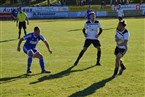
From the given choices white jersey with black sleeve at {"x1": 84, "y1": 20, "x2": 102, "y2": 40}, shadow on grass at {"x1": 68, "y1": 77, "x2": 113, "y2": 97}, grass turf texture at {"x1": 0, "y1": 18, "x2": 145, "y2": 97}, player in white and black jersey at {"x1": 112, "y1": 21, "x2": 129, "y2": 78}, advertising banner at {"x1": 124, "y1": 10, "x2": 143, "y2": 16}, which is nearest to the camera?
shadow on grass at {"x1": 68, "y1": 77, "x2": 113, "y2": 97}

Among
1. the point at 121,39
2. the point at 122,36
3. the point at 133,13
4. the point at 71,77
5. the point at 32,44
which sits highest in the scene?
the point at 122,36

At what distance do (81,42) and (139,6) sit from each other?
29602mm

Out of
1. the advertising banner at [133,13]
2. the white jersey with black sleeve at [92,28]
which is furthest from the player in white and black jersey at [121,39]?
the advertising banner at [133,13]

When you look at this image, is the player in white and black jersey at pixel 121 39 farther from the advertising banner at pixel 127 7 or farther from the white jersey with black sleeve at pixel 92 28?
the advertising banner at pixel 127 7

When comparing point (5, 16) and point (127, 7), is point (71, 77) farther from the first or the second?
point (127, 7)

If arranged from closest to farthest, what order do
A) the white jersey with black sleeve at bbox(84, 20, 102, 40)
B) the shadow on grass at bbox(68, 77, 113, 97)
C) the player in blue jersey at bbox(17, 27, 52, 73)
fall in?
the shadow on grass at bbox(68, 77, 113, 97) → the player in blue jersey at bbox(17, 27, 52, 73) → the white jersey with black sleeve at bbox(84, 20, 102, 40)

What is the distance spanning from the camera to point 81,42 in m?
20.5

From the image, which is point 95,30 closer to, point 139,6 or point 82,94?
point 82,94

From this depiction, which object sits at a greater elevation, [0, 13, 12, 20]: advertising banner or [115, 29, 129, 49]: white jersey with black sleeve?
[115, 29, 129, 49]: white jersey with black sleeve

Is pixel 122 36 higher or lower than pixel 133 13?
higher

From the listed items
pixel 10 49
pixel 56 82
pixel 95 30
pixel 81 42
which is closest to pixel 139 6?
pixel 81 42

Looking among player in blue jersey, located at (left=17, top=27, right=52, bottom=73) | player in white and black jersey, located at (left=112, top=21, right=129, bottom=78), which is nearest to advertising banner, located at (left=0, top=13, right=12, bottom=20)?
player in blue jersey, located at (left=17, top=27, right=52, bottom=73)

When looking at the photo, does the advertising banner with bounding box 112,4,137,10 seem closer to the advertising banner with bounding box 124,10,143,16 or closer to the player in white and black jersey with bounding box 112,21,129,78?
the advertising banner with bounding box 124,10,143,16

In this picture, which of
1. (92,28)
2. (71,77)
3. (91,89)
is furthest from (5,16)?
(91,89)
